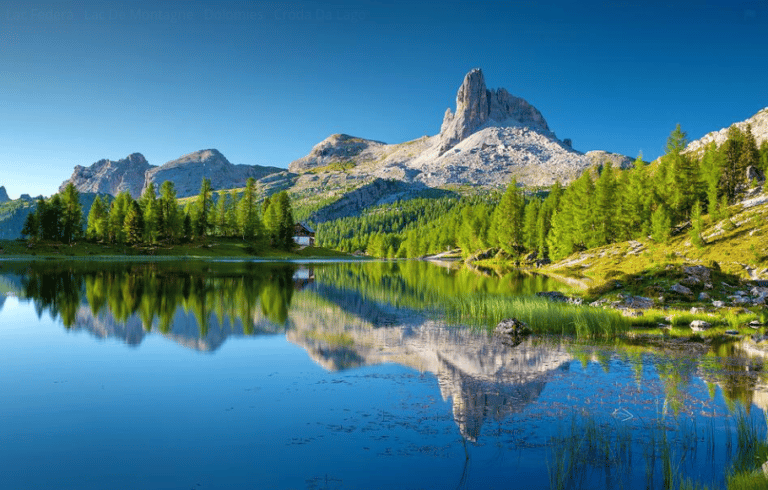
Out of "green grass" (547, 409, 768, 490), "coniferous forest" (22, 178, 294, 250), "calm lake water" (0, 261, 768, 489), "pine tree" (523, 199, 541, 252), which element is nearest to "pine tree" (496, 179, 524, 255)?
"pine tree" (523, 199, 541, 252)

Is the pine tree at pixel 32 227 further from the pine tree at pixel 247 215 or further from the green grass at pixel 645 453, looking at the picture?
the green grass at pixel 645 453

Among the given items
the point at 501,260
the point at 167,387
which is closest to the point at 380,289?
the point at 167,387

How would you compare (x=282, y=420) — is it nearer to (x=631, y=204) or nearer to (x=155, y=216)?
(x=631, y=204)

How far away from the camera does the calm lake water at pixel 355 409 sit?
10961 millimetres

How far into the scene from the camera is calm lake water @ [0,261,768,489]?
36.0 feet

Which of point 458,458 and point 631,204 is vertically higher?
point 631,204

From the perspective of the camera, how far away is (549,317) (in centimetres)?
3114

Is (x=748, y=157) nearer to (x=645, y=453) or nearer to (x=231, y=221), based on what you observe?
(x=645, y=453)

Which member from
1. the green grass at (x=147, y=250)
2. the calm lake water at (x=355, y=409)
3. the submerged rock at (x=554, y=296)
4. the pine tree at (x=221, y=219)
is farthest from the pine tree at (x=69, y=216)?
the submerged rock at (x=554, y=296)

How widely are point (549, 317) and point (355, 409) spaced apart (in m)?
20.0

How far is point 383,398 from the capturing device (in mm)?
16391

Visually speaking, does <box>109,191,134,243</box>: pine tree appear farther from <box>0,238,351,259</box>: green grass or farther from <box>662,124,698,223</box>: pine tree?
<box>662,124,698,223</box>: pine tree

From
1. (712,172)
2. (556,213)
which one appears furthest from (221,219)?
(712,172)

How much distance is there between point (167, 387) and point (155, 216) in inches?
4466
